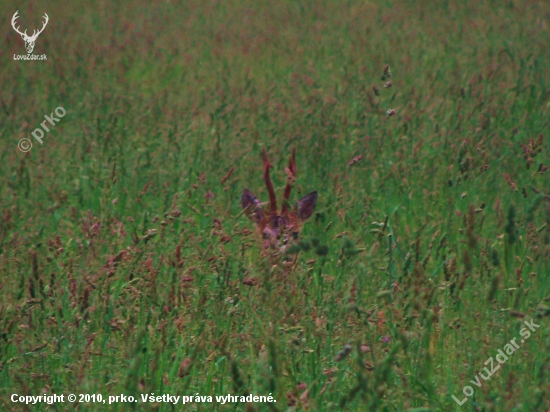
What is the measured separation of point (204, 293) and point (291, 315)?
520 millimetres

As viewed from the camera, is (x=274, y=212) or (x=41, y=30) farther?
(x=41, y=30)

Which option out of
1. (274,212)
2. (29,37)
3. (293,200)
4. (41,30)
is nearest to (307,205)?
(274,212)

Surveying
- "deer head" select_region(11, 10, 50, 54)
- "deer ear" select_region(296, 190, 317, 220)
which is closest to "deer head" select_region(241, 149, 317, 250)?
"deer ear" select_region(296, 190, 317, 220)

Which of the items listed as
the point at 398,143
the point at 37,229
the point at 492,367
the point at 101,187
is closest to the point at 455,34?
the point at 398,143

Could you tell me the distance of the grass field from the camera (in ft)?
7.30

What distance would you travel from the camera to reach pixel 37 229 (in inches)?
142

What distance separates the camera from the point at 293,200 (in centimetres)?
372

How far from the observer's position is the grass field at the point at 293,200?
223cm

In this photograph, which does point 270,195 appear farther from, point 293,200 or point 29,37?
point 29,37

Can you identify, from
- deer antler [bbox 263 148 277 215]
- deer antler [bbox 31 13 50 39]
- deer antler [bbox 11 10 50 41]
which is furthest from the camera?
deer antler [bbox 31 13 50 39]

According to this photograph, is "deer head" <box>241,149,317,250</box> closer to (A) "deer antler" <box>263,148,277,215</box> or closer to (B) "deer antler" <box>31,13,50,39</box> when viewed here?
(A) "deer antler" <box>263,148,277,215</box>

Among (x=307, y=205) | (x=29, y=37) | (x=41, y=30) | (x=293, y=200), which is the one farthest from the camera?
(x=41, y=30)

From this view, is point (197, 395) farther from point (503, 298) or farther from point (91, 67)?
point (91, 67)

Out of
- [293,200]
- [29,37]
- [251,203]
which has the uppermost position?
[29,37]
